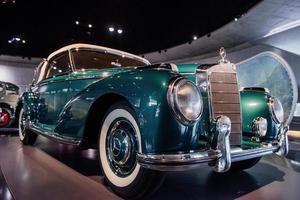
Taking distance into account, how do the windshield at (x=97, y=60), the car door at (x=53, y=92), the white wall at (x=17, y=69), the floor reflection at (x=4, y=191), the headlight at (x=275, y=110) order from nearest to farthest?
the floor reflection at (x=4, y=191), the headlight at (x=275, y=110), the car door at (x=53, y=92), the windshield at (x=97, y=60), the white wall at (x=17, y=69)

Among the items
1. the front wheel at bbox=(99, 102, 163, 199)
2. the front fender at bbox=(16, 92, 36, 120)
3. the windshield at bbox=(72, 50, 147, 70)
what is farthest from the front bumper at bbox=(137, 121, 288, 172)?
the front fender at bbox=(16, 92, 36, 120)

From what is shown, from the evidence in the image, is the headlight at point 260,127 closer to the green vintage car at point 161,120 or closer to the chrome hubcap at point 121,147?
the green vintage car at point 161,120

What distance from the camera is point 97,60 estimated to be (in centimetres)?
320

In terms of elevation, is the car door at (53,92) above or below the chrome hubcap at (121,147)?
above

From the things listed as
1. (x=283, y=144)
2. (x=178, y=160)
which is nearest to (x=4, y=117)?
(x=178, y=160)

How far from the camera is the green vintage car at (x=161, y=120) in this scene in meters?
1.58

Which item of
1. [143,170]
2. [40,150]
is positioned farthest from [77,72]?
[143,170]

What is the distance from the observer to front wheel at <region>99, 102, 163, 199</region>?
1.67 metres

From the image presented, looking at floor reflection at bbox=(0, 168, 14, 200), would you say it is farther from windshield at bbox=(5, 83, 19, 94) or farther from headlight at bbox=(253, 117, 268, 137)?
windshield at bbox=(5, 83, 19, 94)

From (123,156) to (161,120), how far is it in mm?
509

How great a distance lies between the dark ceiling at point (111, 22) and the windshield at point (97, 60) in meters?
5.94

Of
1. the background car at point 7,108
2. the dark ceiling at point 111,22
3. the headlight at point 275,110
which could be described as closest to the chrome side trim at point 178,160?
the headlight at point 275,110

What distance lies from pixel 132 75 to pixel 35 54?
51.7 ft

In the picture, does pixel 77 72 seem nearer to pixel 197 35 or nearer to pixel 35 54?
pixel 197 35
